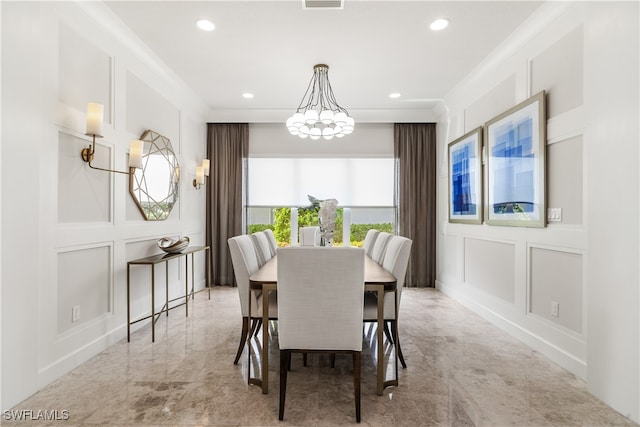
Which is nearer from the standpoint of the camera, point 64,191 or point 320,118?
point 64,191

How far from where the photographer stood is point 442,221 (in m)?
4.78

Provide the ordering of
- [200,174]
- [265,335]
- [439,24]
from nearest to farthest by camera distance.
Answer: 1. [265,335]
2. [439,24]
3. [200,174]

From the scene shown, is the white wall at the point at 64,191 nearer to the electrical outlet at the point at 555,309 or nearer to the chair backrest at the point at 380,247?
the chair backrest at the point at 380,247

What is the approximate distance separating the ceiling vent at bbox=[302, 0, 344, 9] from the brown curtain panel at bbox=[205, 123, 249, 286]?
9.61 ft

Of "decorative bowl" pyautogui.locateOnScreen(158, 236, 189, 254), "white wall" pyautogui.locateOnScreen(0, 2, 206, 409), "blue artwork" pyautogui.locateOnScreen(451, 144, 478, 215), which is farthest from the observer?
"blue artwork" pyautogui.locateOnScreen(451, 144, 478, 215)

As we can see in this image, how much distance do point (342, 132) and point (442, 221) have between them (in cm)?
226

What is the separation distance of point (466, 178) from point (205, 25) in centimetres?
316

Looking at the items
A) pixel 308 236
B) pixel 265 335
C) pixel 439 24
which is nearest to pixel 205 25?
pixel 439 24

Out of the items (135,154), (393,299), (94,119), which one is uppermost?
(94,119)

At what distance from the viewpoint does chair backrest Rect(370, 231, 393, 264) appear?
9.35 ft

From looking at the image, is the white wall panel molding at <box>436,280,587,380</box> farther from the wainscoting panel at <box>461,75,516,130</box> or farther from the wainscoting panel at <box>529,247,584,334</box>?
the wainscoting panel at <box>461,75,516,130</box>

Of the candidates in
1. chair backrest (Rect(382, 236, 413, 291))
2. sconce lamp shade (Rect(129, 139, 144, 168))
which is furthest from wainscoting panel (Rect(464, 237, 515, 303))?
sconce lamp shade (Rect(129, 139, 144, 168))

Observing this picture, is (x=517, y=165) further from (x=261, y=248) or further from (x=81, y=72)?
(x=81, y=72)

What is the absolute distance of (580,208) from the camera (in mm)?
2299
